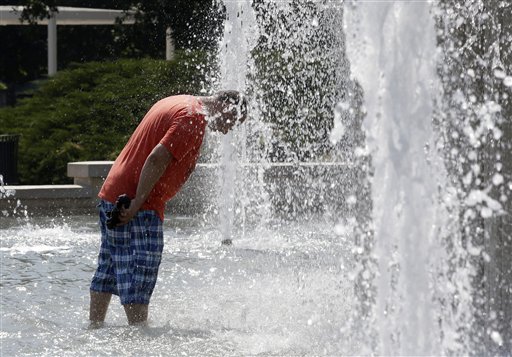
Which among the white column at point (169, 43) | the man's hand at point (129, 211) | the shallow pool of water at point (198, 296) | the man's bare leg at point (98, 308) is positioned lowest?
the shallow pool of water at point (198, 296)

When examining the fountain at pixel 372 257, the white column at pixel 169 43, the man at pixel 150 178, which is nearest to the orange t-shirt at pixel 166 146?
the man at pixel 150 178

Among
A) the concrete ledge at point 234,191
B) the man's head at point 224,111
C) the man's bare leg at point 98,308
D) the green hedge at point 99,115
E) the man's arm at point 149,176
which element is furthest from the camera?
the green hedge at point 99,115

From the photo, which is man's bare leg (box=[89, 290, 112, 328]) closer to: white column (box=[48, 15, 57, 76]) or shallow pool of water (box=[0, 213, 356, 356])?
shallow pool of water (box=[0, 213, 356, 356])

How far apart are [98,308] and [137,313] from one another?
29 centimetres

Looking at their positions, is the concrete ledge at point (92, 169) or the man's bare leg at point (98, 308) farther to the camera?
the concrete ledge at point (92, 169)

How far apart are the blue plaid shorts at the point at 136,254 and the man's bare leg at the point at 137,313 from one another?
24 mm

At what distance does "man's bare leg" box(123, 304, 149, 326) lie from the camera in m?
6.04

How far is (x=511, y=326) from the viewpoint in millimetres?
5082

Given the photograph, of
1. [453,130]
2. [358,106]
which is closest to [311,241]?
[358,106]

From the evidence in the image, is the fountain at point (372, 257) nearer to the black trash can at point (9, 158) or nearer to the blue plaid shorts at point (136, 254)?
the blue plaid shorts at point (136, 254)

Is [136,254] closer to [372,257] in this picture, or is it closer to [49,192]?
[372,257]

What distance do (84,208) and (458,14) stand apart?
7867 mm

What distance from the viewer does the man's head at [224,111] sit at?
586 cm

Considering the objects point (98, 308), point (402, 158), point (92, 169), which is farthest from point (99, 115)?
point (402, 158)
